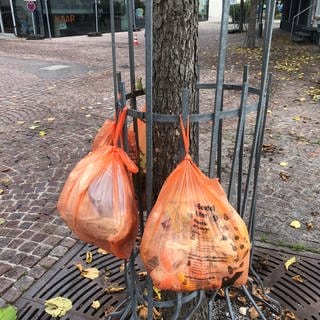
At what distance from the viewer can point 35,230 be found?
3320mm

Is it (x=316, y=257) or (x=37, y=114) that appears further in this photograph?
(x=37, y=114)

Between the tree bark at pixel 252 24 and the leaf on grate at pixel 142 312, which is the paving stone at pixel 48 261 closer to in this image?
the leaf on grate at pixel 142 312

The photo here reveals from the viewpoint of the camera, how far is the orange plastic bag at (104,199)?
5.64 feet

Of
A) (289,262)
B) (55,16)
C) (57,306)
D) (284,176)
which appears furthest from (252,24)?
(57,306)

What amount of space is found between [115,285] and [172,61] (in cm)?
167

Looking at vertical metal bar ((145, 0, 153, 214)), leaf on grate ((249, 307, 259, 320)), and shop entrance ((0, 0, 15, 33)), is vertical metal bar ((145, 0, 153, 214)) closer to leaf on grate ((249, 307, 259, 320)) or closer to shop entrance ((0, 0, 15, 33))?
leaf on grate ((249, 307, 259, 320))

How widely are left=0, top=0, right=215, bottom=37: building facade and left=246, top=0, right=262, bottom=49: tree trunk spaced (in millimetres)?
4226

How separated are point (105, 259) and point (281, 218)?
1.55m

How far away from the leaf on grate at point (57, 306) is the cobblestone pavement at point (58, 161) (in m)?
0.25

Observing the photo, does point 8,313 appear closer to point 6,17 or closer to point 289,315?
point 289,315

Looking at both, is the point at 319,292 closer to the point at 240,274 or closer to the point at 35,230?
the point at 240,274

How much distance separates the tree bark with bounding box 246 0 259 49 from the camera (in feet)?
44.2

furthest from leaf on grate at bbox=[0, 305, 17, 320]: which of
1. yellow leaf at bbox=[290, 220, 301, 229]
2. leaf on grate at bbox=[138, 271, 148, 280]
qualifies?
yellow leaf at bbox=[290, 220, 301, 229]

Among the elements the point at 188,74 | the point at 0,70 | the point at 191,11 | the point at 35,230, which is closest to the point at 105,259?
the point at 35,230
